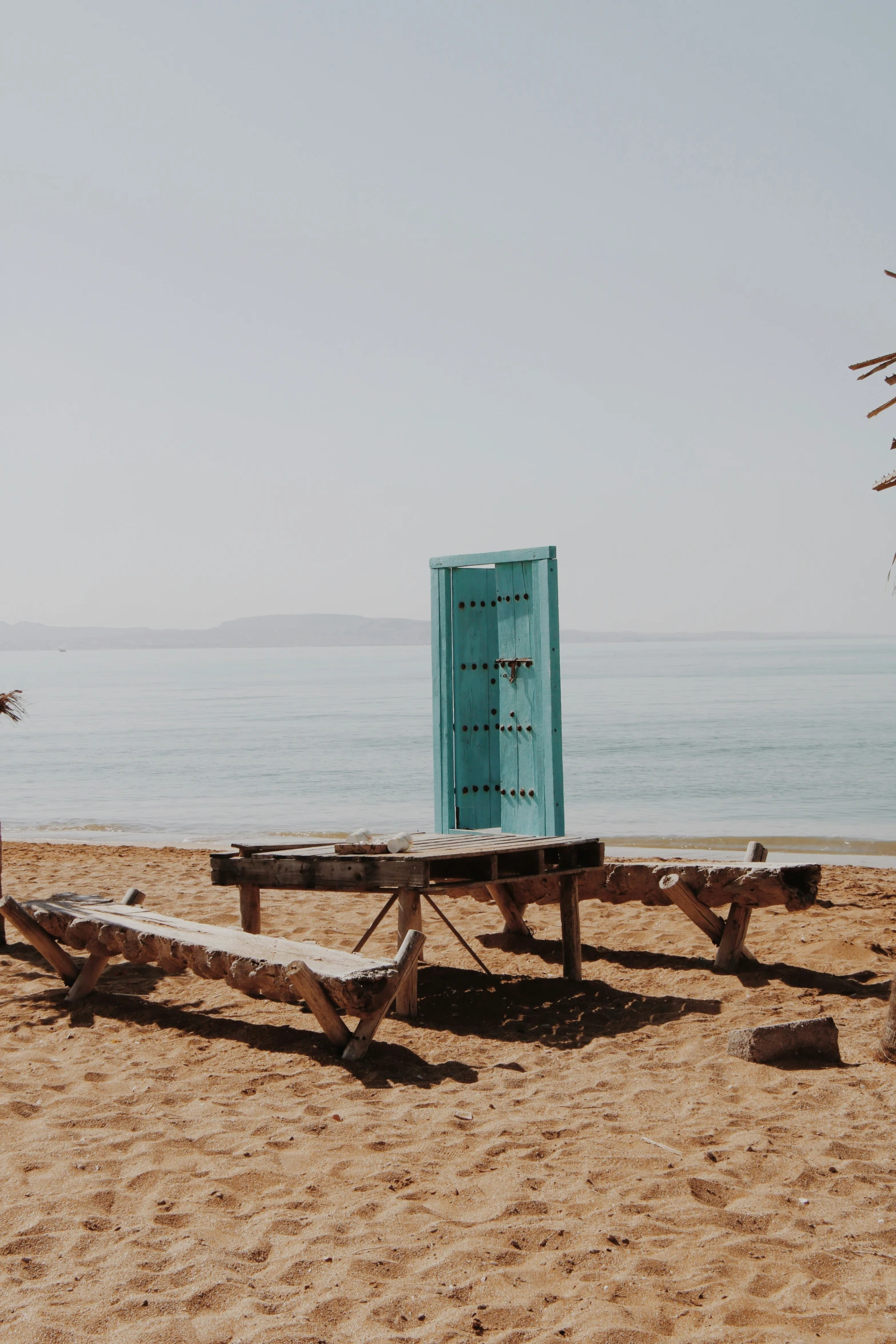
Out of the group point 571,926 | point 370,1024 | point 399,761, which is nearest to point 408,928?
point 370,1024

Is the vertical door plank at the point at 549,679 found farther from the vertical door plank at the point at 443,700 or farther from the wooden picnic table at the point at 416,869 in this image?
the vertical door plank at the point at 443,700

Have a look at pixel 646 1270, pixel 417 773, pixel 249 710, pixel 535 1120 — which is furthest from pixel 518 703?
pixel 249 710

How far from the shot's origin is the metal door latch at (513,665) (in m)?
7.93

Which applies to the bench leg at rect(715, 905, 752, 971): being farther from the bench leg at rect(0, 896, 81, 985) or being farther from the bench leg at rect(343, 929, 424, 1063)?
the bench leg at rect(0, 896, 81, 985)

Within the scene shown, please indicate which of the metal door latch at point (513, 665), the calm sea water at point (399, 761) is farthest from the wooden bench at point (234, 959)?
the calm sea water at point (399, 761)

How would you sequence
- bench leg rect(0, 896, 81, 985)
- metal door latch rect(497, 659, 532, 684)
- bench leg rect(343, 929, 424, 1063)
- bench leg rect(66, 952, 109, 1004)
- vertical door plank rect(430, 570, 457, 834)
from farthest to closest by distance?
vertical door plank rect(430, 570, 457, 834) → metal door latch rect(497, 659, 532, 684) → bench leg rect(0, 896, 81, 985) → bench leg rect(66, 952, 109, 1004) → bench leg rect(343, 929, 424, 1063)

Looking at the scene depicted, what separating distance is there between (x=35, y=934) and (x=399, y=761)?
20.1m

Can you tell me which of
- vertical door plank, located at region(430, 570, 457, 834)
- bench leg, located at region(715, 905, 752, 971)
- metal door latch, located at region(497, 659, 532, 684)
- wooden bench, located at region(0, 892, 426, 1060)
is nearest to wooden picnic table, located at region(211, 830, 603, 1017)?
wooden bench, located at region(0, 892, 426, 1060)

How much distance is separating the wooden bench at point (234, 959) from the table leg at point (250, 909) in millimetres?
580

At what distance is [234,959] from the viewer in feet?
17.5

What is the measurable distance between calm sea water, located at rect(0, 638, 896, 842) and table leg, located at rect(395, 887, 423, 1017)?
10.5 meters

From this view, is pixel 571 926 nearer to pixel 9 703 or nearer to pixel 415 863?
pixel 415 863

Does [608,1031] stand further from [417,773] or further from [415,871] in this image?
[417,773]

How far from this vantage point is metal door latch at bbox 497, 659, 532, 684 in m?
7.93
